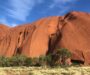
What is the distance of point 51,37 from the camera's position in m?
106

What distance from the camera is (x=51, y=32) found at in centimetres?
10912

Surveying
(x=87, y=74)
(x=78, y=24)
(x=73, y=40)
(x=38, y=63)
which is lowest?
(x=87, y=74)

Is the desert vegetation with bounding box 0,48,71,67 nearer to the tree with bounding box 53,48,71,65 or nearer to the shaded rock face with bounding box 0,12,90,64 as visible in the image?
the tree with bounding box 53,48,71,65

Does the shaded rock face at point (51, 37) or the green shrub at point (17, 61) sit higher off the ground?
the shaded rock face at point (51, 37)

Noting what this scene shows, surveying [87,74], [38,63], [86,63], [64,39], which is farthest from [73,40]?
[87,74]

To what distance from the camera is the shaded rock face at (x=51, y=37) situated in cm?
9000

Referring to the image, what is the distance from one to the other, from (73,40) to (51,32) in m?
18.3

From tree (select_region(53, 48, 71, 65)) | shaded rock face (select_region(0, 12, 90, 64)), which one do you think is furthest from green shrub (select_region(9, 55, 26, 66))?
shaded rock face (select_region(0, 12, 90, 64))

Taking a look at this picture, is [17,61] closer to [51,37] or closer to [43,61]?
[43,61]

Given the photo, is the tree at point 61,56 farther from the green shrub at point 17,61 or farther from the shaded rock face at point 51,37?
the green shrub at point 17,61

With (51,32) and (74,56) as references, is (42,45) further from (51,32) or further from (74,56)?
(74,56)

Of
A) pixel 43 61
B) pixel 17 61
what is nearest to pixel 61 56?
pixel 43 61

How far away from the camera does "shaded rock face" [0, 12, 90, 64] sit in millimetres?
90000

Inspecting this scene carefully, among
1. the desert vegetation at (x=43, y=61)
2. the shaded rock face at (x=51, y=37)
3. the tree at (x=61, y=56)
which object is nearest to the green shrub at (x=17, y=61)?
the desert vegetation at (x=43, y=61)
